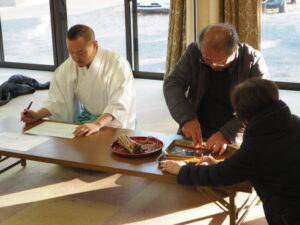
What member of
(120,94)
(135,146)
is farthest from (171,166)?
(120,94)

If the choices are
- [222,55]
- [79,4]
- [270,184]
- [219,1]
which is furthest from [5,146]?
[79,4]

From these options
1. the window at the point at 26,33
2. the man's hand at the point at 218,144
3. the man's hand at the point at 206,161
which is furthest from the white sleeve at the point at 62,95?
the window at the point at 26,33

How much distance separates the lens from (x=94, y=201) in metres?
2.66

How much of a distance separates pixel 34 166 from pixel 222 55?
5.18 feet

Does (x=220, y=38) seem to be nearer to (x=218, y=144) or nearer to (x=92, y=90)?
(x=218, y=144)

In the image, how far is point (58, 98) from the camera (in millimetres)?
3068

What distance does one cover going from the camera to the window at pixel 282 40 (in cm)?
502

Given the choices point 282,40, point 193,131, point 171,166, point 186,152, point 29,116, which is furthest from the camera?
point 282,40

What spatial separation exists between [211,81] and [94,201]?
973 millimetres

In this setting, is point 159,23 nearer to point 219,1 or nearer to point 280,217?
point 219,1

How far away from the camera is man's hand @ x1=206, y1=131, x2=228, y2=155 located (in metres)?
2.24

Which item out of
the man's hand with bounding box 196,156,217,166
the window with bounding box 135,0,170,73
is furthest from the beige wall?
the man's hand with bounding box 196,156,217,166

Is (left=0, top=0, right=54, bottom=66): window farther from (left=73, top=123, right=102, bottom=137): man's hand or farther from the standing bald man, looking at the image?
(left=73, top=123, right=102, bottom=137): man's hand

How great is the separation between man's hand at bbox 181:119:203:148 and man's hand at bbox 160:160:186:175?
298 millimetres
